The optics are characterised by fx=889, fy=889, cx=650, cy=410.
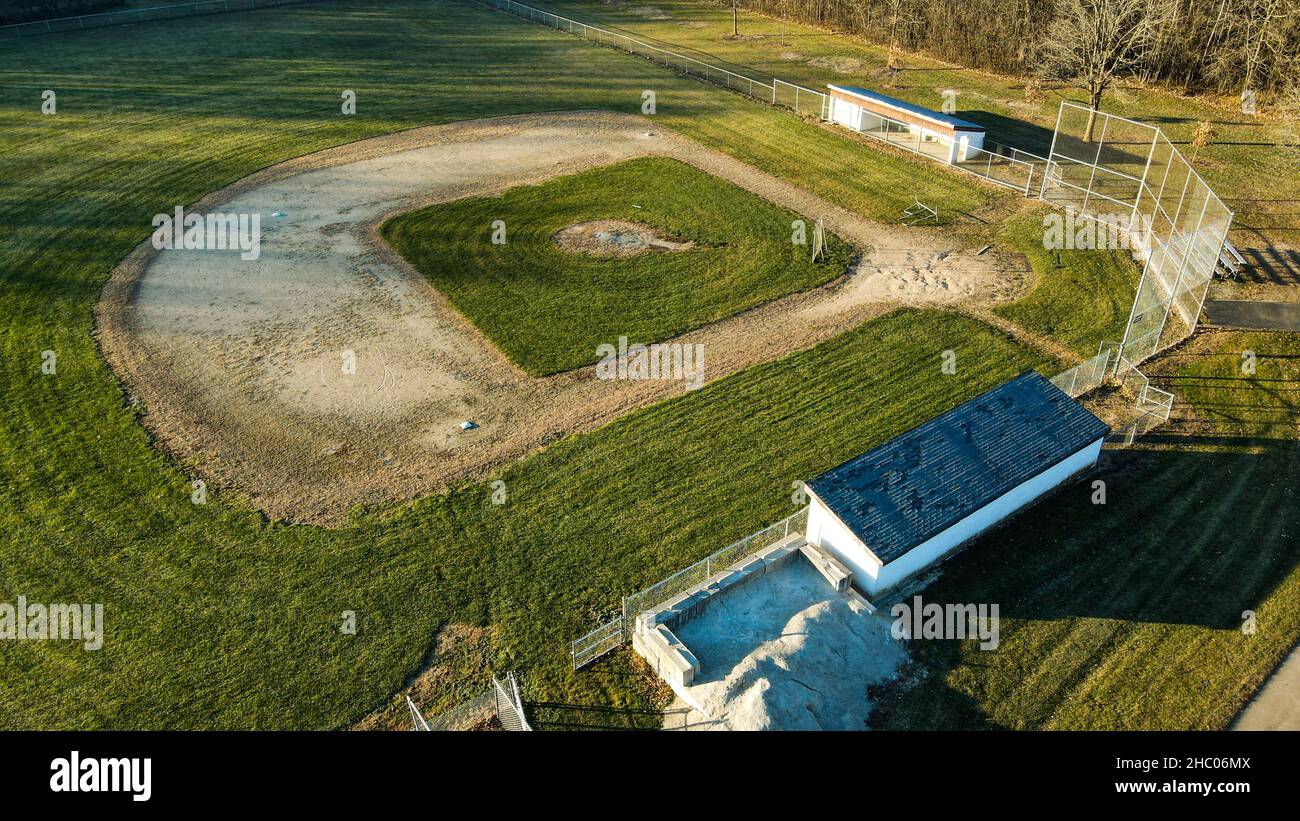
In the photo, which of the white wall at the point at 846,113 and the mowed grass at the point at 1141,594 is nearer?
the mowed grass at the point at 1141,594

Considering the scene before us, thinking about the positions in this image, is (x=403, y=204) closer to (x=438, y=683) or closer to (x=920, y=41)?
(x=438, y=683)

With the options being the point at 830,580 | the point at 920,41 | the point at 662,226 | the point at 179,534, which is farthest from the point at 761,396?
the point at 920,41

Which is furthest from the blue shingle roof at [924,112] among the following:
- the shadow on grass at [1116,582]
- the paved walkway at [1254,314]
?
the shadow on grass at [1116,582]

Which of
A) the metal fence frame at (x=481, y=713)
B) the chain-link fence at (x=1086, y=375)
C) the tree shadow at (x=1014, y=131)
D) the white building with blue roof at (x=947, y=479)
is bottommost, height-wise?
the metal fence frame at (x=481, y=713)

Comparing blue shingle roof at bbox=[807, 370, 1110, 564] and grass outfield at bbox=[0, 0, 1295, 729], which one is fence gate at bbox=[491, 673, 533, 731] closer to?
grass outfield at bbox=[0, 0, 1295, 729]

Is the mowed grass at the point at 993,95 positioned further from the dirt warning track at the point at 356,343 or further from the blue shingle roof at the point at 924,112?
the dirt warning track at the point at 356,343

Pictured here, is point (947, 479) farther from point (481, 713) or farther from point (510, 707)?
point (481, 713)
